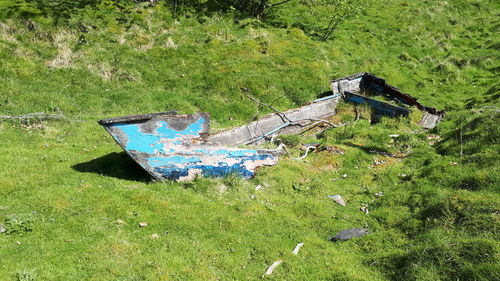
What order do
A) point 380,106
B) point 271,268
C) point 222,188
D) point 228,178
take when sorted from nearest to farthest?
point 271,268, point 222,188, point 228,178, point 380,106

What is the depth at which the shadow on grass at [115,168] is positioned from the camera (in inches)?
422

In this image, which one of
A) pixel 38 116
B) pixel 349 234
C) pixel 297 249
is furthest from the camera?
pixel 38 116

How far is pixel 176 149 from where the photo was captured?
10.4 metres

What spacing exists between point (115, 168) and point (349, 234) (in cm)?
654

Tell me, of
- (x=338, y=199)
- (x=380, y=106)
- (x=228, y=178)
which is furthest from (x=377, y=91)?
(x=228, y=178)

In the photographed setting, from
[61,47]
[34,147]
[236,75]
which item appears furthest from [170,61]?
[34,147]

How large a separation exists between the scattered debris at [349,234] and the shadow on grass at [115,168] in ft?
16.5

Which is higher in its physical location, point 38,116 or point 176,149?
point 176,149

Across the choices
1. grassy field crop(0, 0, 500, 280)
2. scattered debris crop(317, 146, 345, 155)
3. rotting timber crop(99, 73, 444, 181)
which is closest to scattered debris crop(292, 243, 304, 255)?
grassy field crop(0, 0, 500, 280)

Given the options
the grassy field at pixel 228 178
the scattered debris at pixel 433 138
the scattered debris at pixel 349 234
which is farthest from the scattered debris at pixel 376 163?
the scattered debris at pixel 349 234

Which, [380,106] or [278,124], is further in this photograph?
[380,106]

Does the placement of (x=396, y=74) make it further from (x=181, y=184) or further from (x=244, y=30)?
(x=181, y=184)

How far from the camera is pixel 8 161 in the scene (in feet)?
34.9

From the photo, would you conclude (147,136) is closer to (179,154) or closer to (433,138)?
(179,154)
